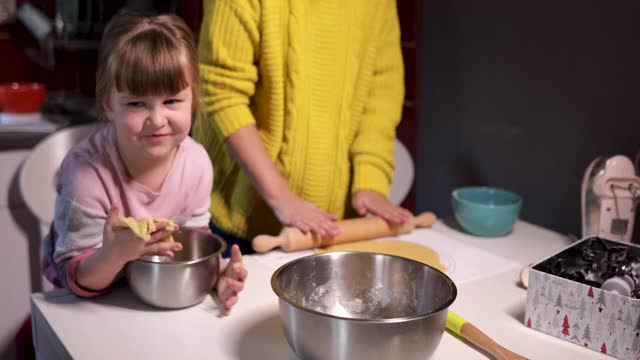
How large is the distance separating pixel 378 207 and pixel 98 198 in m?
0.57

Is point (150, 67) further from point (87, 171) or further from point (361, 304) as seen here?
point (361, 304)

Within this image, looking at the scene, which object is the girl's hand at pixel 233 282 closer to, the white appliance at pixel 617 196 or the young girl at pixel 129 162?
the young girl at pixel 129 162

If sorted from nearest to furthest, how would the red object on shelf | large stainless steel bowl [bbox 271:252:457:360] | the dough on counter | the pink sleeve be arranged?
large stainless steel bowl [bbox 271:252:457:360]
the pink sleeve
the dough on counter
the red object on shelf

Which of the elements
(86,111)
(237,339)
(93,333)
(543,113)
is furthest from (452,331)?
(86,111)

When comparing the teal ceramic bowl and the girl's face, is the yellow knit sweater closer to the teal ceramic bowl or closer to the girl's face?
the teal ceramic bowl

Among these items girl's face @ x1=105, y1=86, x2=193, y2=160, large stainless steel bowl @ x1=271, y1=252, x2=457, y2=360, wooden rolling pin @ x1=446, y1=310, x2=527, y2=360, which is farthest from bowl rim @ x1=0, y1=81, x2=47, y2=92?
wooden rolling pin @ x1=446, y1=310, x2=527, y2=360

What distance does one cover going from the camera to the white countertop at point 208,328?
2.75 ft

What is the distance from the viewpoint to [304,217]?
1210 millimetres

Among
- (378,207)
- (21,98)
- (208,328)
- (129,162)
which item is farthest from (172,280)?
(21,98)

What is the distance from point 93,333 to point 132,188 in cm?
23

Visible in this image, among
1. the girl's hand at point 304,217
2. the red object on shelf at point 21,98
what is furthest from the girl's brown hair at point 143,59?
the red object on shelf at point 21,98

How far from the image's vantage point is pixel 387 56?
142cm

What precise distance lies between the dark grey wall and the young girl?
35.4 inches

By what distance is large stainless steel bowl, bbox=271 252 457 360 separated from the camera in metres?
0.73
